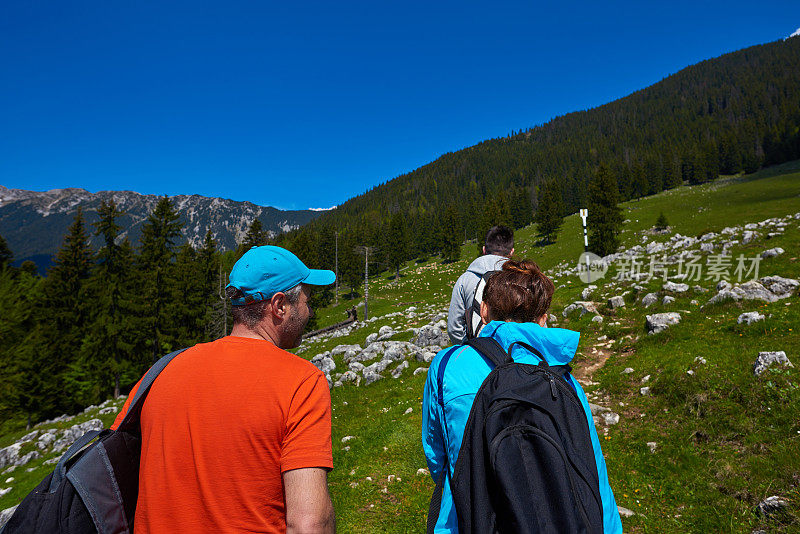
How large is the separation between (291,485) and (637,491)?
237 inches

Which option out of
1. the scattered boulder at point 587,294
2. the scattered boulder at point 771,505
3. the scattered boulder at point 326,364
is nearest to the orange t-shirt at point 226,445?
the scattered boulder at point 771,505

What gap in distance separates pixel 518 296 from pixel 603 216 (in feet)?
115

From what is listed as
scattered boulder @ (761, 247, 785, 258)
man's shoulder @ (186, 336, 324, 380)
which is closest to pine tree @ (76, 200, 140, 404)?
man's shoulder @ (186, 336, 324, 380)

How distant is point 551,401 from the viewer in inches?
73.1

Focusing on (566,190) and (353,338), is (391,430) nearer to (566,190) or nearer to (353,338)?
(353,338)

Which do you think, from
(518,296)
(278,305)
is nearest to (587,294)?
(518,296)

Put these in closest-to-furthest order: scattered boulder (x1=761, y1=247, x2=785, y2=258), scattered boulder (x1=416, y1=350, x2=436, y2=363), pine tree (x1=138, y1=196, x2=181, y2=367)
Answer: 1. scattered boulder (x1=416, y1=350, x2=436, y2=363)
2. scattered boulder (x1=761, y1=247, x2=785, y2=258)
3. pine tree (x1=138, y1=196, x2=181, y2=367)

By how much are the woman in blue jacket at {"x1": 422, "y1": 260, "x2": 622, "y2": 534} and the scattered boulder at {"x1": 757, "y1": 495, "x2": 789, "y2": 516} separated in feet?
13.7

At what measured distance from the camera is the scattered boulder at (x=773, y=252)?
566 inches

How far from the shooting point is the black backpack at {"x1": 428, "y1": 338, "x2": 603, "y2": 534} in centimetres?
162

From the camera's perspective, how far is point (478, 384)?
2129 mm

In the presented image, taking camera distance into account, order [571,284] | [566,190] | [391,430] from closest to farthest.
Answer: [391,430] < [571,284] < [566,190]

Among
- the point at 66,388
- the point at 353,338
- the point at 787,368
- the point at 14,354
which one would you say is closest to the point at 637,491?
the point at 787,368

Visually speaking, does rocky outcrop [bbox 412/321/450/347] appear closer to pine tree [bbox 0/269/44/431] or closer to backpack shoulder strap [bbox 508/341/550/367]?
backpack shoulder strap [bbox 508/341/550/367]
